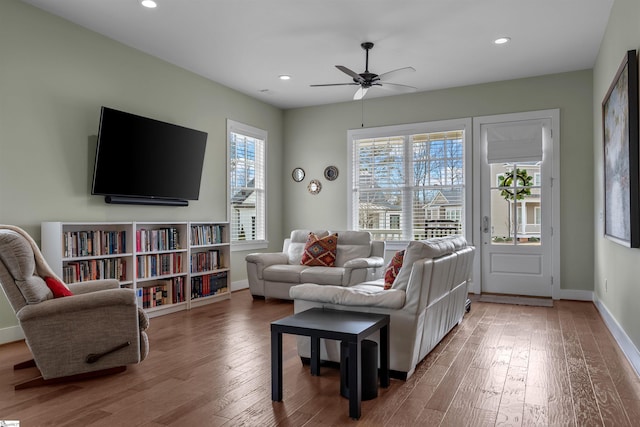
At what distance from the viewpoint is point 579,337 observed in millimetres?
4086

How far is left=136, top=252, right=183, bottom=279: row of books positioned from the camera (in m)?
4.93

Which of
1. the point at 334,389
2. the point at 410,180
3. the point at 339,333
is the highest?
the point at 410,180

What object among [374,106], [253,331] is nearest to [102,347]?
[253,331]

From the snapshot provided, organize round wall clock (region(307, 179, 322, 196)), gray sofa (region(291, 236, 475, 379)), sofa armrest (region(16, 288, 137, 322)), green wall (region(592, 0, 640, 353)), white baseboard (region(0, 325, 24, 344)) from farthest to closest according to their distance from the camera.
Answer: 1. round wall clock (region(307, 179, 322, 196))
2. white baseboard (region(0, 325, 24, 344))
3. green wall (region(592, 0, 640, 353))
4. gray sofa (region(291, 236, 475, 379))
5. sofa armrest (region(16, 288, 137, 322))

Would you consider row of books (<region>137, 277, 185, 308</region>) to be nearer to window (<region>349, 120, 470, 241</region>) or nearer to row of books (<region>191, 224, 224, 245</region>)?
row of books (<region>191, 224, 224, 245</region>)

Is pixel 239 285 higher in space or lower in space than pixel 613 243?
lower

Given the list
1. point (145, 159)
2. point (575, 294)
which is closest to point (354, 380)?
point (145, 159)

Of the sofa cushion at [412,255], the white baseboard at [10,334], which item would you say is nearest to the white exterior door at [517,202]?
the sofa cushion at [412,255]

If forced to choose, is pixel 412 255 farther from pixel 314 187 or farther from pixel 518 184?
pixel 314 187

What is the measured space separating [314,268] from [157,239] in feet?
6.37

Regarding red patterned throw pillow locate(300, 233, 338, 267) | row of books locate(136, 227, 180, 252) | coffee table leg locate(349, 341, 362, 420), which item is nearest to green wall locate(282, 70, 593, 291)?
red patterned throw pillow locate(300, 233, 338, 267)

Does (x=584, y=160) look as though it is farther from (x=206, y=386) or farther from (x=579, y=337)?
(x=206, y=386)

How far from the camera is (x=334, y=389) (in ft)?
9.36

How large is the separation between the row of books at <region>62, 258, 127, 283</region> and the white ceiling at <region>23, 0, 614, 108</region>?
2.32 meters
